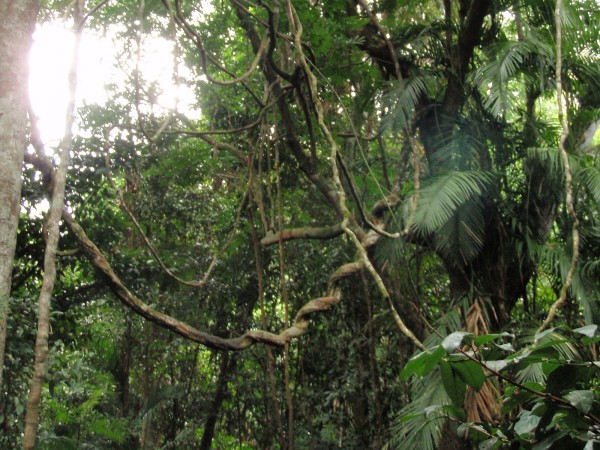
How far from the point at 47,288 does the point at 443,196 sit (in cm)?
289

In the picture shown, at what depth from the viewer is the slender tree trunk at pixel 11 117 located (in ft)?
7.41

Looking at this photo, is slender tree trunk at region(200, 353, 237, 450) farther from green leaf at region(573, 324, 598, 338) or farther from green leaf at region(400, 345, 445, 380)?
green leaf at region(573, 324, 598, 338)

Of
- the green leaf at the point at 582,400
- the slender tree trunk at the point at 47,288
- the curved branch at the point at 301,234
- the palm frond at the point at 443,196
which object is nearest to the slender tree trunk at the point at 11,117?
the slender tree trunk at the point at 47,288

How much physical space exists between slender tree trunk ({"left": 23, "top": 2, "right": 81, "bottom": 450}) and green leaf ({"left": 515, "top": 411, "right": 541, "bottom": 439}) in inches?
63.9

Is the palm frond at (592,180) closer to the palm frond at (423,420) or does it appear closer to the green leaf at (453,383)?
the palm frond at (423,420)

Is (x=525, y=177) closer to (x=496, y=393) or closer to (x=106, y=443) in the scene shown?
(x=496, y=393)

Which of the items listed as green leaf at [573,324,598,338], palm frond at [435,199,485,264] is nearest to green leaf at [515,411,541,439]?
green leaf at [573,324,598,338]

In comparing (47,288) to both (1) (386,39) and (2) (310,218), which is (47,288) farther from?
(2) (310,218)

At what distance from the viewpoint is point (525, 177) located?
519 cm

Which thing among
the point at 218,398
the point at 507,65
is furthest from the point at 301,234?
the point at 218,398

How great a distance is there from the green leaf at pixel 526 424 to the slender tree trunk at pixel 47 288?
5.32ft

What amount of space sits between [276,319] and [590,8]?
3.91 m

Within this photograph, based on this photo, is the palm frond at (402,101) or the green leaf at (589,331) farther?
the palm frond at (402,101)

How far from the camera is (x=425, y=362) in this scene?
1.27 meters
